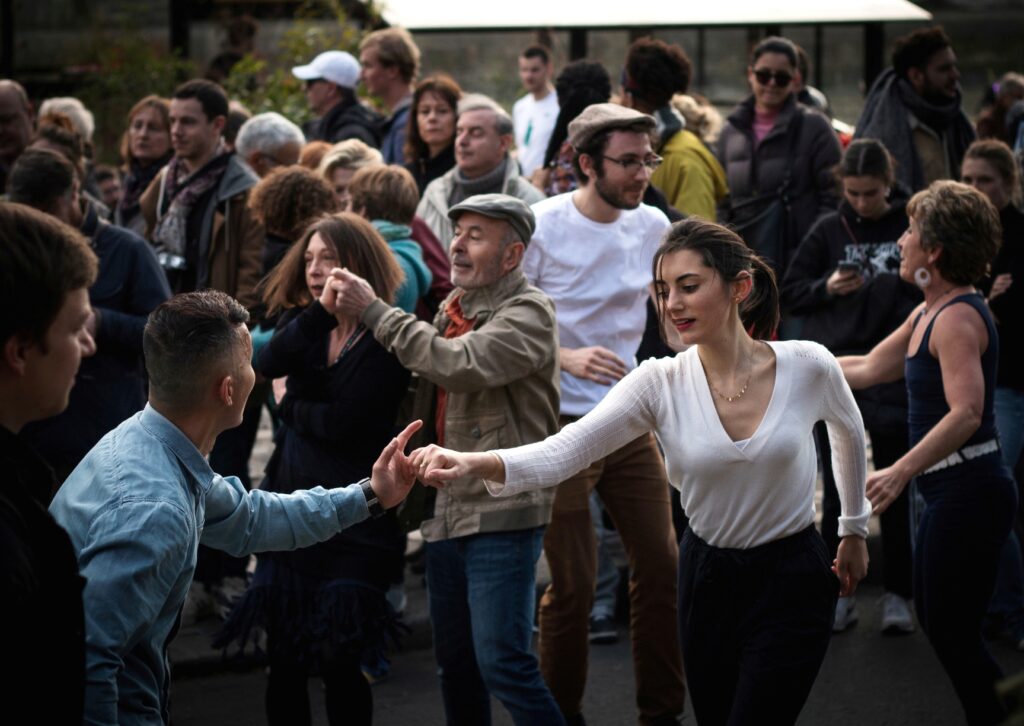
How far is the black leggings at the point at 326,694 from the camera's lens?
4.96m

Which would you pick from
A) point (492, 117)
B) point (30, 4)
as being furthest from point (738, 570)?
point (30, 4)

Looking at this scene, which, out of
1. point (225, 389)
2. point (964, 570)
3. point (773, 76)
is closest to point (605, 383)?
point (964, 570)

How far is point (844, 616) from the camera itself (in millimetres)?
7062

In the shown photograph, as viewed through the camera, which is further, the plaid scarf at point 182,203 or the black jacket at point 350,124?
the black jacket at point 350,124

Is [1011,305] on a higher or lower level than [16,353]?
lower

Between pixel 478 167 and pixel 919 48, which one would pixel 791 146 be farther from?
pixel 478 167

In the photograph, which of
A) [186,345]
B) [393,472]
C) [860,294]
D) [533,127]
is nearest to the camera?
[186,345]

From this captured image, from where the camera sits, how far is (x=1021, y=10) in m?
18.1

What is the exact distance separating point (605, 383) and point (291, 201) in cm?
173

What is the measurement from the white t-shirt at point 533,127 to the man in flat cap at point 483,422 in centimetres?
542

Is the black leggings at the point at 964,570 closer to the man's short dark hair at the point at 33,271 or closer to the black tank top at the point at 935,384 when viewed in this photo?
the black tank top at the point at 935,384

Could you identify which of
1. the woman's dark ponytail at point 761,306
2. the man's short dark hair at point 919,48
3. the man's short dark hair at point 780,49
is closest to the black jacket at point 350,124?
the man's short dark hair at point 780,49

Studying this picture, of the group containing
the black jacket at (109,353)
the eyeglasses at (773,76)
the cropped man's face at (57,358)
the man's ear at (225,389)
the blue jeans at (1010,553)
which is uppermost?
the eyeglasses at (773,76)

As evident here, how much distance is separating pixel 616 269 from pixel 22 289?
3507mm
